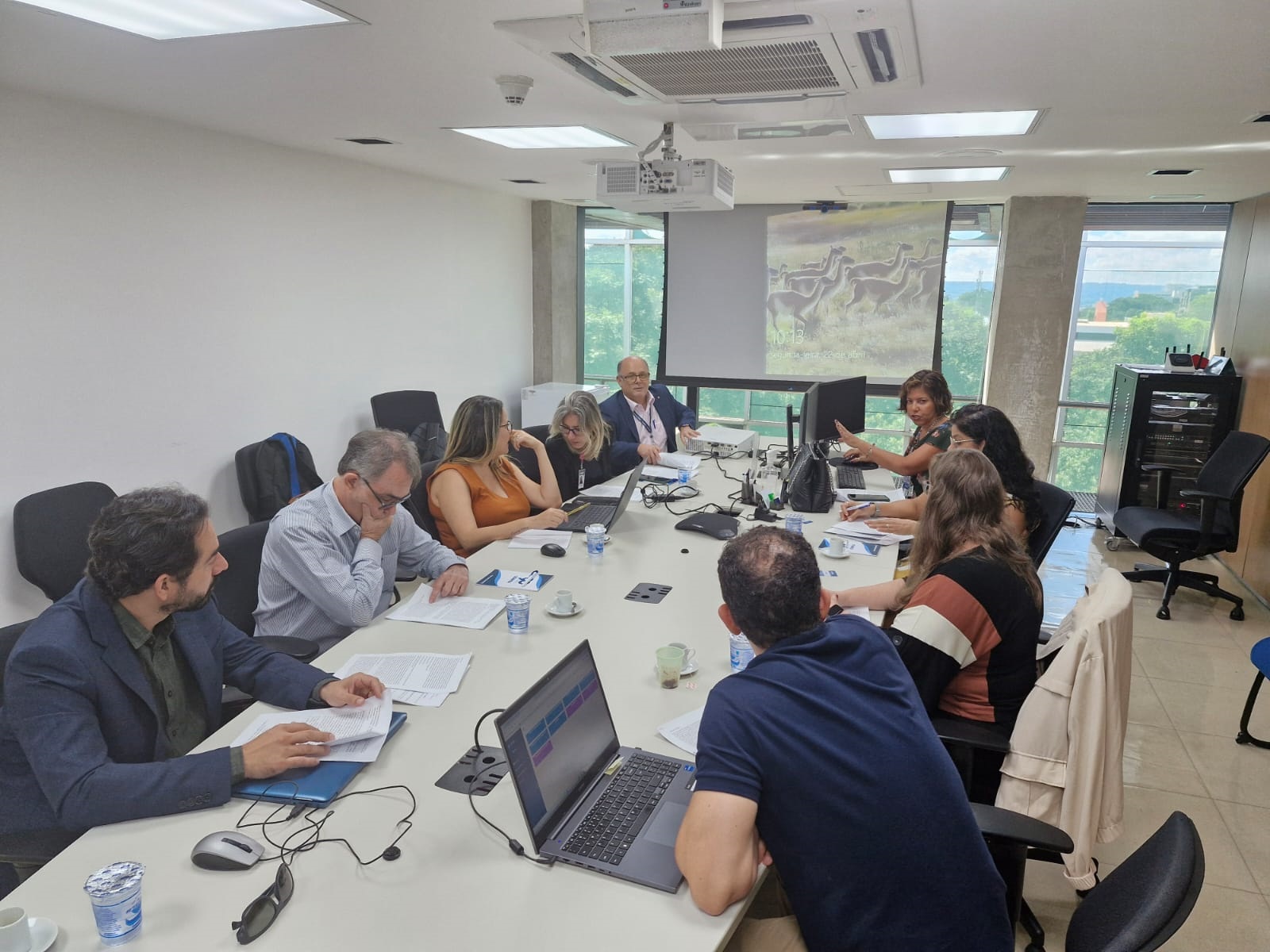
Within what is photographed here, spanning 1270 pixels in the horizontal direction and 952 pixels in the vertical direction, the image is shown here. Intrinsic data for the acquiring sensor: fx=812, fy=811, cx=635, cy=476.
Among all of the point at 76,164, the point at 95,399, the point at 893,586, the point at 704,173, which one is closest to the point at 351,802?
the point at 893,586

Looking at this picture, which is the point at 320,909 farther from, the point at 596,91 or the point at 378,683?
the point at 596,91

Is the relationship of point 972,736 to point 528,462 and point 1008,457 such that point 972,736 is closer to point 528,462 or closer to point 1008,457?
point 1008,457

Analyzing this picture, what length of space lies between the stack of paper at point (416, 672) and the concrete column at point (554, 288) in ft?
19.6

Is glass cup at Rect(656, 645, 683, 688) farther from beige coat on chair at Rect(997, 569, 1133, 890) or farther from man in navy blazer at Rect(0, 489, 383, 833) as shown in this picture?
beige coat on chair at Rect(997, 569, 1133, 890)

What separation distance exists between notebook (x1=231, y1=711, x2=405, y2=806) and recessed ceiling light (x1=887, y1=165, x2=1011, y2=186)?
481cm

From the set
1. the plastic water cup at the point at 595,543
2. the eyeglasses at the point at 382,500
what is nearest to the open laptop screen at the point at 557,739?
the eyeglasses at the point at 382,500

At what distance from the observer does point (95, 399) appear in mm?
4012

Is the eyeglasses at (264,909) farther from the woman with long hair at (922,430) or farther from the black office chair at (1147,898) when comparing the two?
the woman with long hair at (922,430)

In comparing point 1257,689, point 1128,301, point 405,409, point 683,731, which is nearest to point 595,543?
point 683,731

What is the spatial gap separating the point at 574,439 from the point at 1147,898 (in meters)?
3.49

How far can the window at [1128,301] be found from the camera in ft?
22.7

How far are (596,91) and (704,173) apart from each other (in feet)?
2.35

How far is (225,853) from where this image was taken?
149 cm

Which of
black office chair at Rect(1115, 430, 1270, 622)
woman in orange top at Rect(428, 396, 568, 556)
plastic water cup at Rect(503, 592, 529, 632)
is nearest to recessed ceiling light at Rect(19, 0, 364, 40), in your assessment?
woman in orange top at Rect(428, 396, 568, 556)
